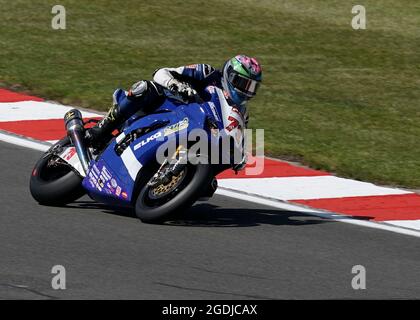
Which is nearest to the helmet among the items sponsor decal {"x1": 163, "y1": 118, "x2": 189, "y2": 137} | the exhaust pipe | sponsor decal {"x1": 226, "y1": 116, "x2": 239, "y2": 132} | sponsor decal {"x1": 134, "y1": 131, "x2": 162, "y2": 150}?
sponsor decal {"x1": 226, "y1": 116, "x2": 239, "y2": 132}

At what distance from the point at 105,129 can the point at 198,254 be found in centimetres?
199

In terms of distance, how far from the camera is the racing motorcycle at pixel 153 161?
1062 cm

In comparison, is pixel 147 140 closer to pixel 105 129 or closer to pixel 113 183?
pixel 113 183

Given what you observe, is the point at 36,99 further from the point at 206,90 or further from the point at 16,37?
the point at 206,90

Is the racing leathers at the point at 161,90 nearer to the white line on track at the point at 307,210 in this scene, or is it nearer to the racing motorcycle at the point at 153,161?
the racing motorcycle at the point at 153,161

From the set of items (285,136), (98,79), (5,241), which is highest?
(98,79)

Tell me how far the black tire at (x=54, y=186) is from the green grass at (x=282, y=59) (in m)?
3.23

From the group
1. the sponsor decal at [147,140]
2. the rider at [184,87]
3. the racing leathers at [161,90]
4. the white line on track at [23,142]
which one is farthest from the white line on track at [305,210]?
the white line on track at [23,142]

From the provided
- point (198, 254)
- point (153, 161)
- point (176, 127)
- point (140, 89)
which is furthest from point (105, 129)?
point (198, 254)

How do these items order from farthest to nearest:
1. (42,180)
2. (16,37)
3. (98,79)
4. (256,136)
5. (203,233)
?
(16,37)
(98,79)
(256,136)
(42,180)
(203,233)

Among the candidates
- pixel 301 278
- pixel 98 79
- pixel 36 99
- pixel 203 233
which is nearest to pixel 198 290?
pixel 301 278

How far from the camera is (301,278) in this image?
31.1 ft

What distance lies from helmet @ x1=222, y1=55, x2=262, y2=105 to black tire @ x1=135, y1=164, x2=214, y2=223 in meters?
0.73

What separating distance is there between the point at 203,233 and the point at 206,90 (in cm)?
126
